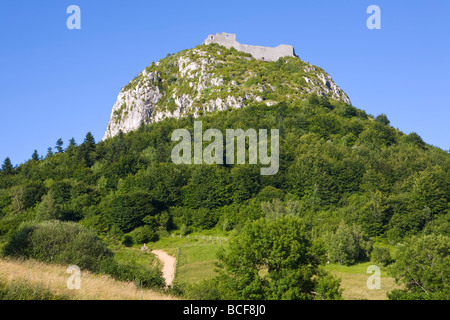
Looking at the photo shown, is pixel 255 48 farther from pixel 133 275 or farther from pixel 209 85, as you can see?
pixel 133 275

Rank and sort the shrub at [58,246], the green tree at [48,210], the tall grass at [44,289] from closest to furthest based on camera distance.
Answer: the tall grass at [44,289], the shrub at [58,246], the green tree at [48,210]

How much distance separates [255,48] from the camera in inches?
7510

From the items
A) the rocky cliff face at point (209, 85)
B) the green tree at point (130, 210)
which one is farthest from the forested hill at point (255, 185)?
the rocky cliff face at point (209, 85)

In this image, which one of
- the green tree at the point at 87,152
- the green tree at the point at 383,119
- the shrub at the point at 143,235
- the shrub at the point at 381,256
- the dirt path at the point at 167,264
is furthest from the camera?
the green tree at the point at 383,119

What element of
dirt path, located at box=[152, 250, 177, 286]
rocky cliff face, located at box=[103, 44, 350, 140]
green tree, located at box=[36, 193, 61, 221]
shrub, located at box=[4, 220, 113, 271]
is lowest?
dirt path, located at box=[152, 250, 177, 286]

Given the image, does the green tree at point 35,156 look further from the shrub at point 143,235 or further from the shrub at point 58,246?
the shrub at point 58,246

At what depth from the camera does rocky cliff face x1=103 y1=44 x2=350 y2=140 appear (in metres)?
152

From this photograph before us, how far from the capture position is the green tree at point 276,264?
94.1 ft

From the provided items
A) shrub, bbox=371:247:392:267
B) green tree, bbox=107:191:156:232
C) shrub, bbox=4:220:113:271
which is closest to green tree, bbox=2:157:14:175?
green tree, bbox=107:191:156:232

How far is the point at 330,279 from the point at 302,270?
2.05 metres

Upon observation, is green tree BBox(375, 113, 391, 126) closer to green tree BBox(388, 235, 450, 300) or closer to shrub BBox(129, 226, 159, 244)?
shrub BBox(129, 226, 159, 244)

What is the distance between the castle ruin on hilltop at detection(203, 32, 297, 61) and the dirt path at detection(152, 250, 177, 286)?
455 ft

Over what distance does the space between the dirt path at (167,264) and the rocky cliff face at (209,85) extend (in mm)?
88047
